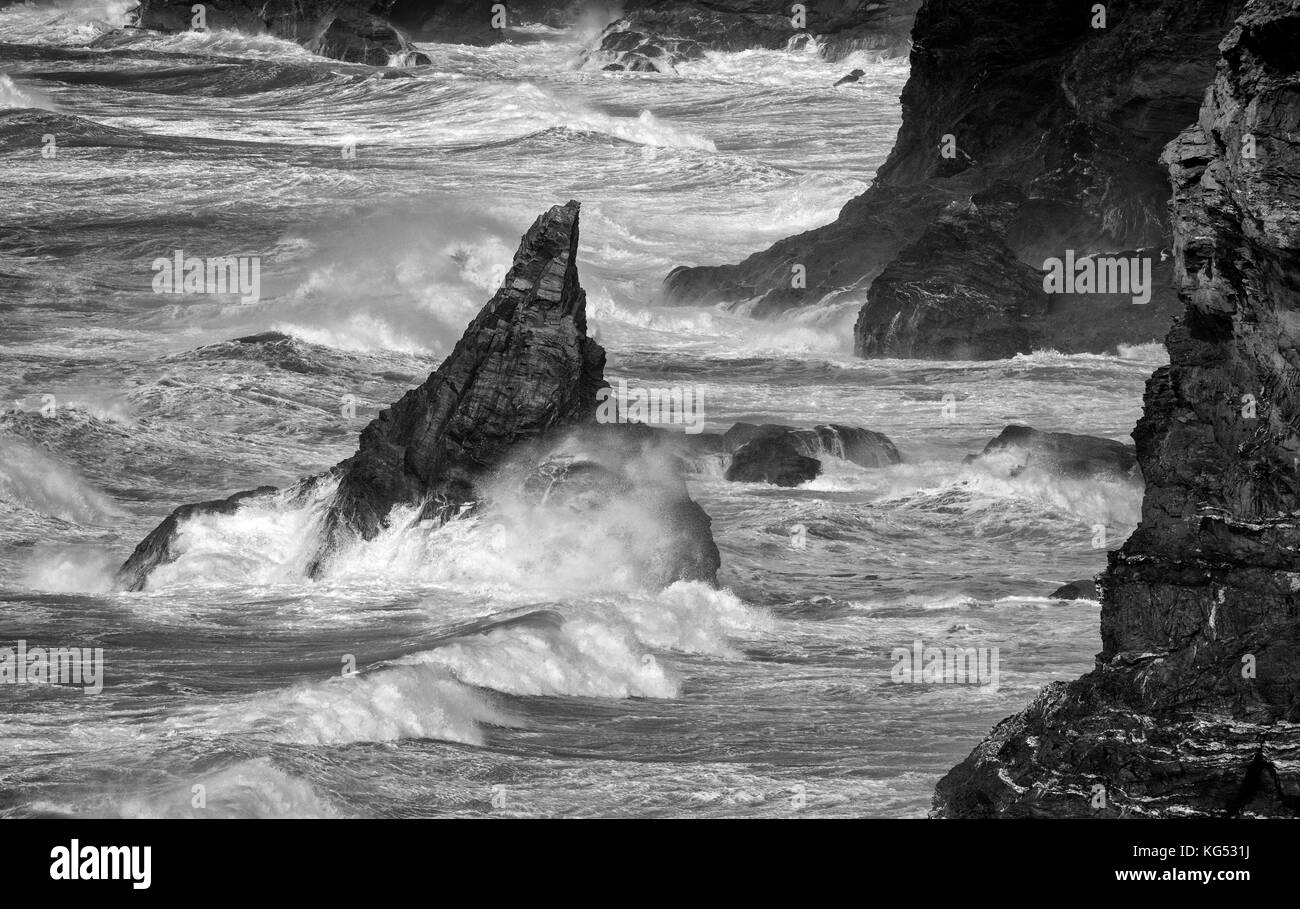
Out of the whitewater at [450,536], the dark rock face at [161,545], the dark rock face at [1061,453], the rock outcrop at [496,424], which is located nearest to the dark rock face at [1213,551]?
the whitewater at [450,536]

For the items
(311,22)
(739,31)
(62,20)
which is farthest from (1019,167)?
(62,20)

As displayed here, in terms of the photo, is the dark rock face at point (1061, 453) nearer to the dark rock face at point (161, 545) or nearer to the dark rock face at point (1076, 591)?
the dark rock face at point (1076, 591)

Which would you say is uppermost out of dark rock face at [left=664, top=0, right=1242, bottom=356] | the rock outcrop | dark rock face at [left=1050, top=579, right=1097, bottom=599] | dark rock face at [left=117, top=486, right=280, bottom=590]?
dark rock face at [left=664, top=0, right=1242, bottom=356]

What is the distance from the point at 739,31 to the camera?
78.0 meters

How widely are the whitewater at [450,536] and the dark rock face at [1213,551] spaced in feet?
5.38

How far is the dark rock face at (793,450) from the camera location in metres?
24.2

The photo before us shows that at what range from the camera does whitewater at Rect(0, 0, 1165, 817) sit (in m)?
13.6

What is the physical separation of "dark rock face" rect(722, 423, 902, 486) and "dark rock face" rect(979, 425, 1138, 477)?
1375 millimetres

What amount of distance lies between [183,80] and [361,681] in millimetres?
53014

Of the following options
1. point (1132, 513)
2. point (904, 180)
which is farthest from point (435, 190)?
point (1132, 513)

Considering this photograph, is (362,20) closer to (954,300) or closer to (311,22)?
(311,22)

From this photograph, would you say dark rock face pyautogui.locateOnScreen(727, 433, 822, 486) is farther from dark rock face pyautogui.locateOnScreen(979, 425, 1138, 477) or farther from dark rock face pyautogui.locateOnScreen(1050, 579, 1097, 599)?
dark rock face pyautogui.locateOnScreen(1050, 579, 1097, 599)

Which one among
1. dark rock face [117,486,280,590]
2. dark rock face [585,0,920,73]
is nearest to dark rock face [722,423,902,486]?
dark rock face [117,486,280,590]

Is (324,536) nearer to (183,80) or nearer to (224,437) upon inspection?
(224,437)
